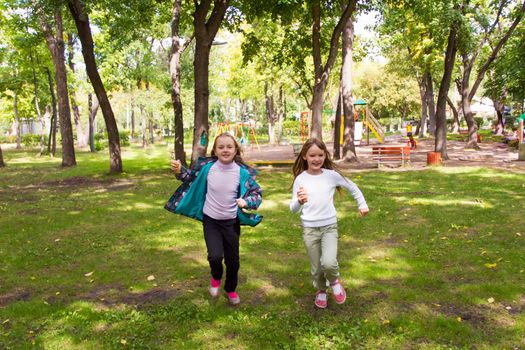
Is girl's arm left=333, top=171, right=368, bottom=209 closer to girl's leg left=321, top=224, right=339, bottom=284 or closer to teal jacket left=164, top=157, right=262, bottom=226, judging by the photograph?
girl's leg left=321, top=224, right=339, bottom=284

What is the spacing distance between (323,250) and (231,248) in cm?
103

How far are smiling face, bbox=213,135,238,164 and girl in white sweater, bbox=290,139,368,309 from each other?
775mm

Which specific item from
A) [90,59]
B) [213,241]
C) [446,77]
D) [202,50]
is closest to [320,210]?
[213,241]

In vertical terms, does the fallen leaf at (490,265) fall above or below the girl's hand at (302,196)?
below

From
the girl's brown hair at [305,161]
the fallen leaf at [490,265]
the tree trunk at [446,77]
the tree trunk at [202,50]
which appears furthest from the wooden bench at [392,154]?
the girl's brown hair at [305,161]

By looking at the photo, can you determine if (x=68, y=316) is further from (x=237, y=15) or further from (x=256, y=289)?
(x=237, y=15)

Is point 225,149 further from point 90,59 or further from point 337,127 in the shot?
point 337,127

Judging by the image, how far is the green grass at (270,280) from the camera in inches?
169

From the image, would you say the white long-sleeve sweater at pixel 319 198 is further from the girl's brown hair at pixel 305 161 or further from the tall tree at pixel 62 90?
the tall tree at pixel 62 90

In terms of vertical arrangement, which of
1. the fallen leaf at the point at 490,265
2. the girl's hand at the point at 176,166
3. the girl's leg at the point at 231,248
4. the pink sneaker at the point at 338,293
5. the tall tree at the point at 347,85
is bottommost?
the fallen leaf at the point at 490,265

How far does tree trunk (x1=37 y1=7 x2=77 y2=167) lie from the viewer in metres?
21.1

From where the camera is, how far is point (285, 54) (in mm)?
20406

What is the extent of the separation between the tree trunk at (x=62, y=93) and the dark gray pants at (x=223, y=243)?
1852cm

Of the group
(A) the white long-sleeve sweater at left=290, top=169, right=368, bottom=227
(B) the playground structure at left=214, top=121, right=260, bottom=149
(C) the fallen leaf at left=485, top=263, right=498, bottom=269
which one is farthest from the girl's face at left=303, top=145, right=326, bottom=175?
(B) the playground structure at left=214, top=121, right=260, bottom=149
